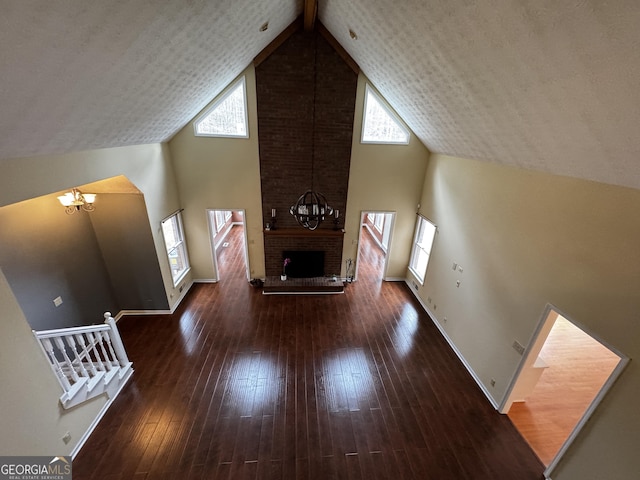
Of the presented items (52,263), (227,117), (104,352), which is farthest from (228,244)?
(104,352)

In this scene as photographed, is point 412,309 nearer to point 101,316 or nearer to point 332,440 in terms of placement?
point 332,440

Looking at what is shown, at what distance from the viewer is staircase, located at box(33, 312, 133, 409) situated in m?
3.03

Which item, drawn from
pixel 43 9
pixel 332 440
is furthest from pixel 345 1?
Answer: pixel 332 440

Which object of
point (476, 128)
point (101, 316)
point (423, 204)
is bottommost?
point (101, 316)

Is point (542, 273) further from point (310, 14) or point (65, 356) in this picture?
point (65, 356)

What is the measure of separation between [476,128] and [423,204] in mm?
2795

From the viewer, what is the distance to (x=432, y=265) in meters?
5.69

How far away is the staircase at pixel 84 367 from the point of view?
3033 mm

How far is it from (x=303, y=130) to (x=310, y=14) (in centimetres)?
185

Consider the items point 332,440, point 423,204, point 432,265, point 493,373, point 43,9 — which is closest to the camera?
point 43,9

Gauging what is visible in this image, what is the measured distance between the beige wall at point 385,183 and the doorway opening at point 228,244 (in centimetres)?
267

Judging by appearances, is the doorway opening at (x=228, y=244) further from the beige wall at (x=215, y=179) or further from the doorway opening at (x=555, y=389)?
the doorway opening at (x=555, y=389)

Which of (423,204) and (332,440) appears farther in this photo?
(423,204)

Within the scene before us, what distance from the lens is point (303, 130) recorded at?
18.0 ft
